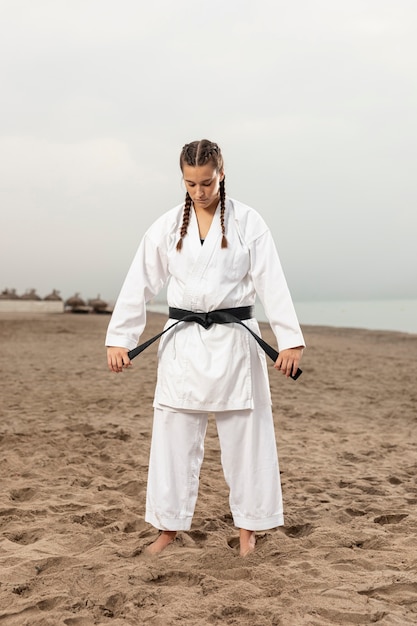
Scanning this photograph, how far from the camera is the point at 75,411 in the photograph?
587 centimetres

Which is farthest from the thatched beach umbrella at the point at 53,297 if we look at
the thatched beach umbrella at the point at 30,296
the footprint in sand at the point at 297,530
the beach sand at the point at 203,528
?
the footprint in sand at the point at 297,530

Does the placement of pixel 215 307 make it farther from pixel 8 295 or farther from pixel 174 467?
pixel 8 295

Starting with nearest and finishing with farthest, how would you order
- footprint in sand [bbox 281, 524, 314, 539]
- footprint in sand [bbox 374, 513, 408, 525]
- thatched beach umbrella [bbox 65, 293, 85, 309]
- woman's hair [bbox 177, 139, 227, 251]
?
woman's hair [bbox 177, 139, 227, 251], footprint in sand [bbox 281, 524, 314, 539], footprint in sand [bbox 374, 513, 408, 525], thatched beach umbrella [bbox 65, 293, 85, 309]

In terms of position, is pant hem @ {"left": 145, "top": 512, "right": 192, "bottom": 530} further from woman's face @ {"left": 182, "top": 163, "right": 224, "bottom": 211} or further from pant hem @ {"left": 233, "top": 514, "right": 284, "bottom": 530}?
woman's face @ {"left": 182, "top": 163, "right": 224, "bottom": 211}

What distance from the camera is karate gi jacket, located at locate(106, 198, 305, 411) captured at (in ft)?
8.22

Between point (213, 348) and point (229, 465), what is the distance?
0.50m

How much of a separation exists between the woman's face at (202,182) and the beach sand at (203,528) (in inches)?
57.1

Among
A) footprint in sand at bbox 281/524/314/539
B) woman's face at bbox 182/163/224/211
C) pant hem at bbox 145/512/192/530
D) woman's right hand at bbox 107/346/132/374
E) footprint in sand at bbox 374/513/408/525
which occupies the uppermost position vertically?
woman's face at bbox 182/163/224/211

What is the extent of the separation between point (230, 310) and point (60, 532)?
1.31 metres

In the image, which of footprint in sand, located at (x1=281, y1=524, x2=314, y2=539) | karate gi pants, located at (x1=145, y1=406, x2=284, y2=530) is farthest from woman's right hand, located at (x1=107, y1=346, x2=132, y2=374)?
footprint in sand, located at (x1=281, y1=524, x2=314, y2=539)

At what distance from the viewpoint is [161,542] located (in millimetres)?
2680

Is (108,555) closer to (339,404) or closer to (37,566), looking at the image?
(37,566)

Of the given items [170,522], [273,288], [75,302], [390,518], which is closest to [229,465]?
[170,522]

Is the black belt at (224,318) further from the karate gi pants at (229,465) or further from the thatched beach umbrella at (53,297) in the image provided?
the thatched beach umbrella at (53,297)
